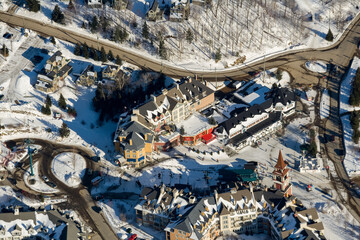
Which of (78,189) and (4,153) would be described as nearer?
(78,189)

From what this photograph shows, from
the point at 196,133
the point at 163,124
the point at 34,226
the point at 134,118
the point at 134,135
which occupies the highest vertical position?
the point at 134,118

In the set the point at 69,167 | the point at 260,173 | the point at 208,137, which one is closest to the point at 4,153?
the point at 69,167

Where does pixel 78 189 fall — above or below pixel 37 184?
above

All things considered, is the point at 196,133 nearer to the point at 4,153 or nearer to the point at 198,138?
the point at 198,138

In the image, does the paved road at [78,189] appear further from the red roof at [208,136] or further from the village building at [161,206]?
the red roof at [208,136]

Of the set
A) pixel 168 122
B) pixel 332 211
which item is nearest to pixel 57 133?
pixel 168 122

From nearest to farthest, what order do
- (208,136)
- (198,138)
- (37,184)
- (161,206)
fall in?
(161,206) < (37,184) < (198,138) < (208,136)
